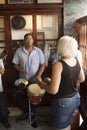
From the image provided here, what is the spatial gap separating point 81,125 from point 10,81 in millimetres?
1579

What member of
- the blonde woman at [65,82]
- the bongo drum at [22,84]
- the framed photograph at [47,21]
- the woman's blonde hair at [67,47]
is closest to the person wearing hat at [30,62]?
the bongo drum at [22,84]

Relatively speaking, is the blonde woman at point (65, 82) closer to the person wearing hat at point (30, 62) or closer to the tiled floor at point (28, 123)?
the tiled floor at point (28, 123)

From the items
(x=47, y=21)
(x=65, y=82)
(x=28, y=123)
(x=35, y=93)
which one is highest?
(x=47, y=21)

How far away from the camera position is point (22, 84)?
3422mm

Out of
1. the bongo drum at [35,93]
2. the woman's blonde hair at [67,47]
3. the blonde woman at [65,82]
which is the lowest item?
the bongo drum at [35,93]

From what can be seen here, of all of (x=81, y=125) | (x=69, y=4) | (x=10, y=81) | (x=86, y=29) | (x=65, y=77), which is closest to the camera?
(x=65, y=77)

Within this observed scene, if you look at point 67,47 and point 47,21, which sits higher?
point 47,21

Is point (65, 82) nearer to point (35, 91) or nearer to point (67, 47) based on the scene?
point (67, 47)

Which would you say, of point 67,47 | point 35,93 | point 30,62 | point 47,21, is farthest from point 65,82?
point 47,21

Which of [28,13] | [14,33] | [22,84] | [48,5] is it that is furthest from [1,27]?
[22,84]

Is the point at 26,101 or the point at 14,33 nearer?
the point at 26,101

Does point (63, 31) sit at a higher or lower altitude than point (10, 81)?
higher

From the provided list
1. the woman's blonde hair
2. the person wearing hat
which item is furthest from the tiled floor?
the woman's blonde hair

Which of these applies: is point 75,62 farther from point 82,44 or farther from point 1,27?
point 1,27
